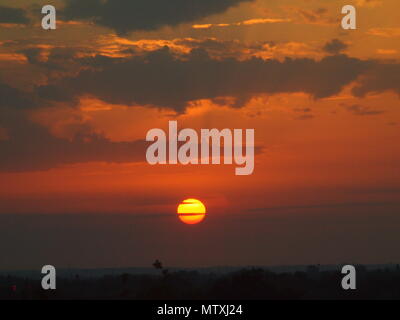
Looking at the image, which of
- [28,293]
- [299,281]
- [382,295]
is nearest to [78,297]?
[28,293]

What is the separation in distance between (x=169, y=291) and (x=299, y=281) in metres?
12.2

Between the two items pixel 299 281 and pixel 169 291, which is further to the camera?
pixel 299 281

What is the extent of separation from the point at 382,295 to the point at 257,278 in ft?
27.3

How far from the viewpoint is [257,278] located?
6450 cm

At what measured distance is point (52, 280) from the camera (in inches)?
2756
